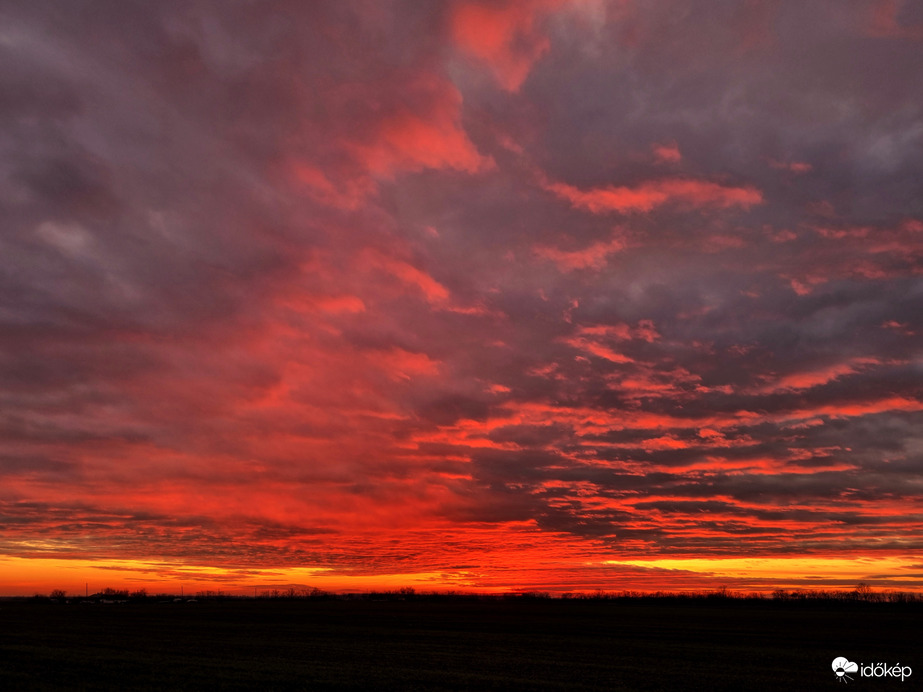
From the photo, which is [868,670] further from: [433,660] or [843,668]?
[433,660]

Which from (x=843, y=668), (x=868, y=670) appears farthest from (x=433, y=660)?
(x=868, y=670)

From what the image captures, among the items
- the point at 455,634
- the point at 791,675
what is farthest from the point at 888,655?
the point at 455,634

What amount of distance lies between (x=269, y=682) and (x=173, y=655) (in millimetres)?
17555

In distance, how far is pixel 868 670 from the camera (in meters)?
47.3

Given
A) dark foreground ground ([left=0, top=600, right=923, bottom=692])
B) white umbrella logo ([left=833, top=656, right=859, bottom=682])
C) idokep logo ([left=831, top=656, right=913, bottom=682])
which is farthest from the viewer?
idokep logo ([left=831, top=656, right=913, bottom=682])

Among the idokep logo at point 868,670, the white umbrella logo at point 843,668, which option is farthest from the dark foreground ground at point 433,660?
the idokep logo at point 868,670

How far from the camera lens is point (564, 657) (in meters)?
52.2

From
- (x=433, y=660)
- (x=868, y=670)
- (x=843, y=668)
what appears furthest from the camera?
(x=433, y=660)

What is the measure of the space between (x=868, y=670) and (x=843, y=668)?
1.68 m

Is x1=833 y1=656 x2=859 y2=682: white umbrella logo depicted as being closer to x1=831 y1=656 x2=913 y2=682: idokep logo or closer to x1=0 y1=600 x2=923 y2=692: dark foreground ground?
x1=831 y1=656 x2=913 y2=682: idokep logo

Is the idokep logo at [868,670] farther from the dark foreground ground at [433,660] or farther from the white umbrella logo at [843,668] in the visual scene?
the dark foreground ground at [433,660]

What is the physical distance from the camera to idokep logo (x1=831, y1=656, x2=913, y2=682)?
1726 inches

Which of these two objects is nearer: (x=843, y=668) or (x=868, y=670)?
(x=868, y=670)

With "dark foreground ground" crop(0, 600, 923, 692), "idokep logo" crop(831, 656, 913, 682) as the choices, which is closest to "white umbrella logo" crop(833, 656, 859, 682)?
"idokep logo" crop(831, 656, 913, 682)
